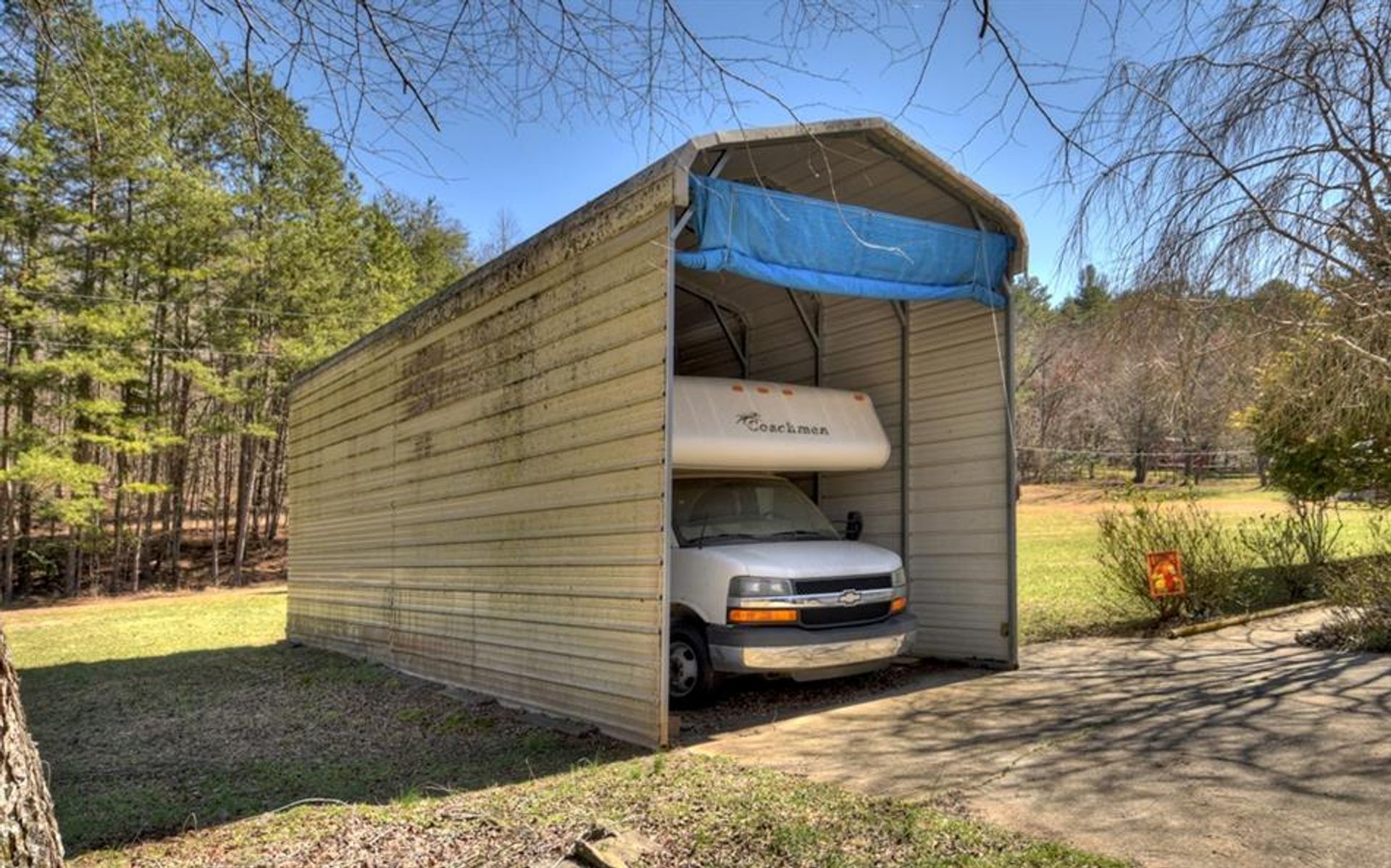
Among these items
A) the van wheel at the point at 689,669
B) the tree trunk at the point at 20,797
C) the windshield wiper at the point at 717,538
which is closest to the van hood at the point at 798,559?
the windshield wiper at the point at 717,538

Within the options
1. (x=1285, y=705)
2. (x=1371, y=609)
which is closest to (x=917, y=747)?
(x=1285, y=705)

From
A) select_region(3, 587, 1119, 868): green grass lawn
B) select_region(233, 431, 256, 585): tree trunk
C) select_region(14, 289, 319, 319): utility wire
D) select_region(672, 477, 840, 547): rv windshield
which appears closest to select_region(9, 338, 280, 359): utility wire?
select_region(14, 289, 319, 319): utility wire

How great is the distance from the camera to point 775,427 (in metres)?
7.79

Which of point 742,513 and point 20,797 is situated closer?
point 20,797

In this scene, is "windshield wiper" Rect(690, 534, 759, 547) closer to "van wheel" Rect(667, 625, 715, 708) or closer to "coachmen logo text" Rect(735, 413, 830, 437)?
"van wheel" Rect(667, 625, 715, 708)

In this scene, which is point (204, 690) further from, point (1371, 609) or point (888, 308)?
point (1371, 609)

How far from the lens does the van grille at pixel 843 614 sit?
689 cm

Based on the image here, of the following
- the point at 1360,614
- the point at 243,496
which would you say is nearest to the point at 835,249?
the point at 1360,614

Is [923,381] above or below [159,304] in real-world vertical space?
below

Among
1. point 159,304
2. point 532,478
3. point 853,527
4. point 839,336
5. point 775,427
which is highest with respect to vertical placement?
point 159,304

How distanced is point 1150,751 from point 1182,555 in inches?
216

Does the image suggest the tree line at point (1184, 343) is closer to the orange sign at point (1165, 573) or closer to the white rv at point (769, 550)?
the orange sign at point (1165, 573)

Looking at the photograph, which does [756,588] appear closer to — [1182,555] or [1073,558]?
[1182,555]

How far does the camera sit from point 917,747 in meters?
5.55
